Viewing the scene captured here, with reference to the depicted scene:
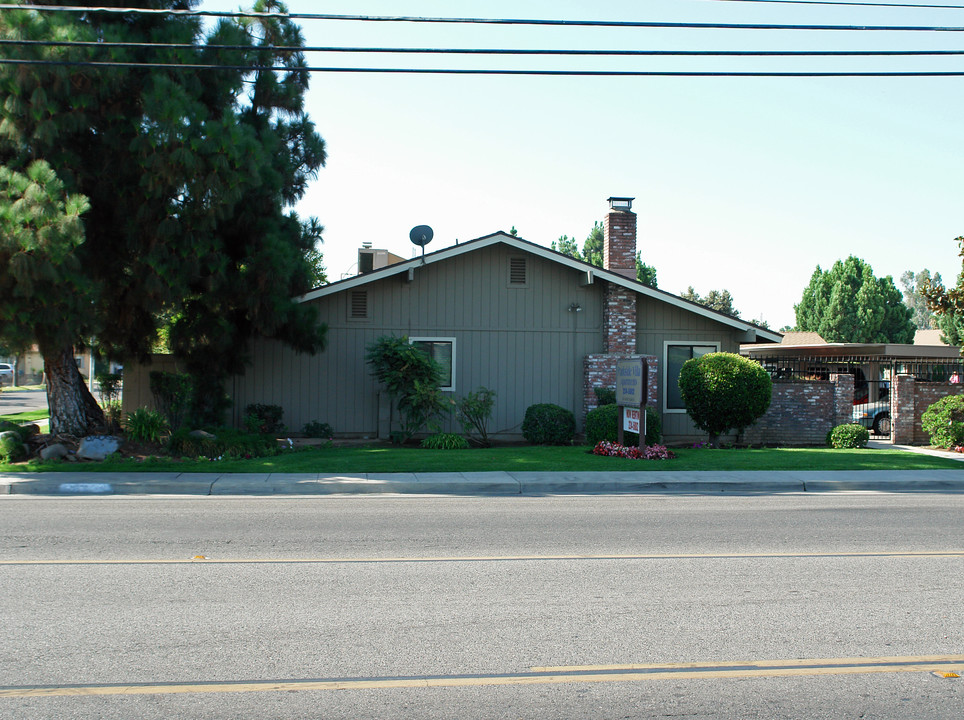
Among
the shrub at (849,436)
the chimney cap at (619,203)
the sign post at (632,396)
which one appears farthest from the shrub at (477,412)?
the shrub at (849,436)

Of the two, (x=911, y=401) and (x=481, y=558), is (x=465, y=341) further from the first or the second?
(x=481, y=558)

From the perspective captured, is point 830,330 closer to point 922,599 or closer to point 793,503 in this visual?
point 793,503

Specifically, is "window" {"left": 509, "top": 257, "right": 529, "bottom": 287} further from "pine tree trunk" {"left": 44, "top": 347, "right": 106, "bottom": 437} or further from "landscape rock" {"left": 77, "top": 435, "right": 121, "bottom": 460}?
"pine tree trunk" {"left": 44, "top": 347, "right": 106, "bottom": 437}

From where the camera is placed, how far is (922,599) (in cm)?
661

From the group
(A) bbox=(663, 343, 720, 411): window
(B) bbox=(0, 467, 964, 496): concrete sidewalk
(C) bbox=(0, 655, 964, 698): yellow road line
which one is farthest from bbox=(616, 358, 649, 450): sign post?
(C) bbox=(0, 655, 964, 698): yellow road line

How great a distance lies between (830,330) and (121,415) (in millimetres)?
38242

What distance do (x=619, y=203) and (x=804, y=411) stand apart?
283 inches

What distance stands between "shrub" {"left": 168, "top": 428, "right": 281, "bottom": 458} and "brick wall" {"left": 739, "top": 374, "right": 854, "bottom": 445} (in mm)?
11996

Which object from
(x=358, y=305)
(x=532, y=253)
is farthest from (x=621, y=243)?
(x=358, y=305)

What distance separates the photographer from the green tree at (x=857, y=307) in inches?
1761

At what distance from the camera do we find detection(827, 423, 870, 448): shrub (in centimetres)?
1981

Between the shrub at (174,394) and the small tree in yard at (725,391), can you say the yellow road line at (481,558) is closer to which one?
the shrub at (174,394)

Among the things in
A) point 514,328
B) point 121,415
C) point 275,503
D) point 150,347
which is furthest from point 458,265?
point 275,503

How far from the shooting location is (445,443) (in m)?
18.5
